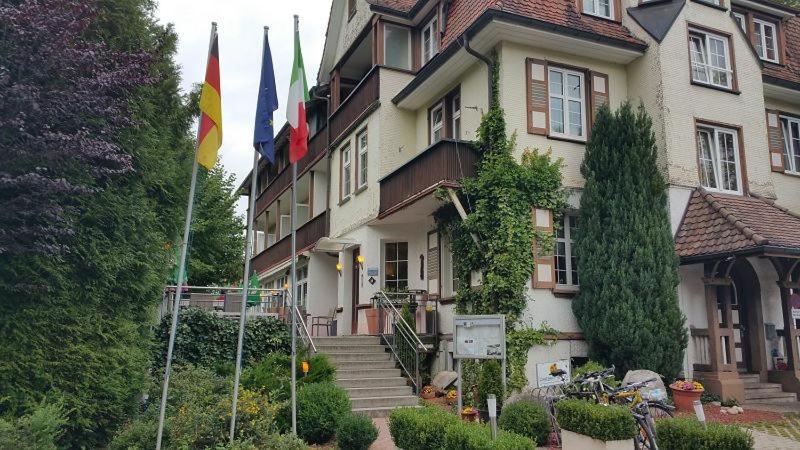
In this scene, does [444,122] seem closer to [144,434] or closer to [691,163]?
[691,163]

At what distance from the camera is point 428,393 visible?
526 inches

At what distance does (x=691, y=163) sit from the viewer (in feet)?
48.1

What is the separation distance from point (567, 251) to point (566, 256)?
121 millimetres

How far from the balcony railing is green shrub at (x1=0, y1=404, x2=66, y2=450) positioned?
12784mm

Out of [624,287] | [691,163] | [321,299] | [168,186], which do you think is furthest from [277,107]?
[321,299]

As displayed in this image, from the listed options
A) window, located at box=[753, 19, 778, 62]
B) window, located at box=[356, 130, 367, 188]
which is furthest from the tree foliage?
window, located at box=[356, 130, 367, 188]

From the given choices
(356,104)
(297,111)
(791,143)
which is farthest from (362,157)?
(791,143)

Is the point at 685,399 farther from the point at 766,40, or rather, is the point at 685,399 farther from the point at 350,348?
the point at 766,40

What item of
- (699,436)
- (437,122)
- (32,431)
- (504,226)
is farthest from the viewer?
(437,122)

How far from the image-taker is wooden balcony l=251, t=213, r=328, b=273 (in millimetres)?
22297

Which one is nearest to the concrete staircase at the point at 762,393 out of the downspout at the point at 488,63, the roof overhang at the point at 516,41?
the roof overhang at the point at 516,41

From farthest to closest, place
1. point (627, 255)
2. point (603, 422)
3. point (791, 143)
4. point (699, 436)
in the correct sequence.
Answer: point (791, 143), point (627, 255), point (603, 422), point (699, 436)

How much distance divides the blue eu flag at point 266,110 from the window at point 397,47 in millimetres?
10318

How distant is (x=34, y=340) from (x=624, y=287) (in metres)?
10.3
